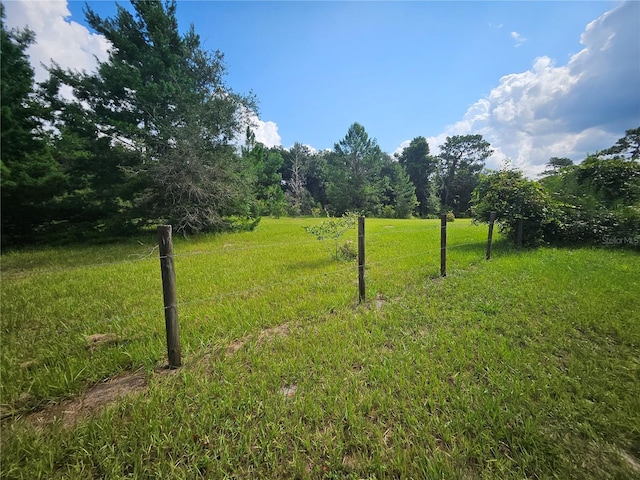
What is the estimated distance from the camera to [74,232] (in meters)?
10.9

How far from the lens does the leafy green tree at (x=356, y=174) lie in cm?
3688

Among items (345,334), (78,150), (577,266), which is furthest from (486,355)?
(78,150)

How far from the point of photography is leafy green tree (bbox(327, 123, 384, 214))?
36.9 metres

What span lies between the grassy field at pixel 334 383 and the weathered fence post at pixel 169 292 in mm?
216

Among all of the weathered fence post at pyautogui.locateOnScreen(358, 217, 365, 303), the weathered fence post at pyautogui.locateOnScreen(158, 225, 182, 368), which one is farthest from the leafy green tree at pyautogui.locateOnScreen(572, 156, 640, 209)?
the weathered fence post at pyautogui.locateOnScreen(158, 225, 182, 368)

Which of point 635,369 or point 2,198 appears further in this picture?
point 2,198

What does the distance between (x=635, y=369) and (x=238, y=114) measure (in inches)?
595

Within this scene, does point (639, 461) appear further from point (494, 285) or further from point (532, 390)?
point (494, 285)

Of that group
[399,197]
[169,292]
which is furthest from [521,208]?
[399,197]

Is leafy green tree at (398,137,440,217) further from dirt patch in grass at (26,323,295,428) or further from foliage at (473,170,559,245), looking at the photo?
dirt patch in grass at (26,323,295,428)

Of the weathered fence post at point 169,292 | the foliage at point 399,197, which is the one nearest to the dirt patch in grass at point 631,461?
the weathered fence post at point 169,292

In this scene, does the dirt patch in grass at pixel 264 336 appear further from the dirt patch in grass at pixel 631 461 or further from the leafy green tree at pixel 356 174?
the leafy green tree at pixel 356 174

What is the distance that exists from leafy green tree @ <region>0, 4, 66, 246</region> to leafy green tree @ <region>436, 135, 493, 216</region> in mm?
45984

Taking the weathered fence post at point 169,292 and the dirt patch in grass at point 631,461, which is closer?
the dirt patch in grass at point 631,461
